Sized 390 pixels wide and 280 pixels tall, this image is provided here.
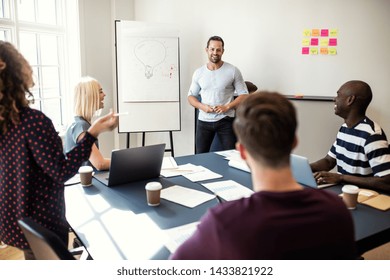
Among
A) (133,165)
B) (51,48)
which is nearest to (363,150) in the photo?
(133,165)

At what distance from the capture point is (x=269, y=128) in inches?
36.1

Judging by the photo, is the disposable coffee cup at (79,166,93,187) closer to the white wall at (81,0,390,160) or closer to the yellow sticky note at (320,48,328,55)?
the white wall at (81,0,390,160)

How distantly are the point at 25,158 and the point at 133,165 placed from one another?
0.71 m

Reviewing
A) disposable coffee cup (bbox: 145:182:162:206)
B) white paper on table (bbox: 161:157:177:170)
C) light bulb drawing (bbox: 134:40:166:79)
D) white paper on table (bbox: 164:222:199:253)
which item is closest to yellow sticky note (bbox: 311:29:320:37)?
light bulb drawing (bbox: 134:40:166:79)

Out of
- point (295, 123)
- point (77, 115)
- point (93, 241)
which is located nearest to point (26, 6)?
point (77, 115)

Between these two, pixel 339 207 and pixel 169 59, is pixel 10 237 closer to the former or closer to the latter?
pixel 339 207

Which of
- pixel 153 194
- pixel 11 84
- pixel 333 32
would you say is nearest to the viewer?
pixel 11 84

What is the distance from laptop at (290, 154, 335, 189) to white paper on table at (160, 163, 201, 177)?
61 centimetres

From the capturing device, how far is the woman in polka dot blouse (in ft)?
4.45

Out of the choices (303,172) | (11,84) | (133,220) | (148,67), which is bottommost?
(133,220)

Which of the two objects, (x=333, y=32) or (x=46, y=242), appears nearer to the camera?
(x=46, y=242)

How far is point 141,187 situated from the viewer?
6.58ft

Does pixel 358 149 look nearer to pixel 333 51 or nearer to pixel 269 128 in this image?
pixel 269 128

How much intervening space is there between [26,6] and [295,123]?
143 inches
